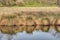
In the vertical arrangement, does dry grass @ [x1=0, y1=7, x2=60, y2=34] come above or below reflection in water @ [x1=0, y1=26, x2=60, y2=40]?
above

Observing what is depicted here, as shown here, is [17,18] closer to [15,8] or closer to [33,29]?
[15,8]

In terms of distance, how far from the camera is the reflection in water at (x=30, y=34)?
3.16 metres

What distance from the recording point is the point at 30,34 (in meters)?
3.47

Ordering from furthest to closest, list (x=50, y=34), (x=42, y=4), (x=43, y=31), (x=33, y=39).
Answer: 1. (x=42, y=4)
2. (x=43, y=31)
3. (x=50, y=34)
4. (x=33, y=39)

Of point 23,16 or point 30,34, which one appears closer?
point 30,34

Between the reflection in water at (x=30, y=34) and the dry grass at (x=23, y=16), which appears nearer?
the reflection in water at (x=30, y=34)

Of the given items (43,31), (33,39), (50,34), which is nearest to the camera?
(33,39)

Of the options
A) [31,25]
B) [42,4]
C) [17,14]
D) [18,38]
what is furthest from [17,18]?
[18,38]

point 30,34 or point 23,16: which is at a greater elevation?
point 23,16

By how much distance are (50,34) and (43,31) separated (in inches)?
11.8

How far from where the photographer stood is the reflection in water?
3164 millimetres

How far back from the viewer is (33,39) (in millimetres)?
3066

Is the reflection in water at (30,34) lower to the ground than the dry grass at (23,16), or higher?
lower

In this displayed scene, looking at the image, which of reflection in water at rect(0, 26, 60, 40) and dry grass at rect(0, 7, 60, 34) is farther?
dry grass at rect(0, 7, 60, 34)
